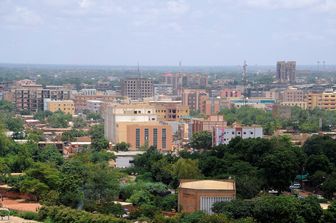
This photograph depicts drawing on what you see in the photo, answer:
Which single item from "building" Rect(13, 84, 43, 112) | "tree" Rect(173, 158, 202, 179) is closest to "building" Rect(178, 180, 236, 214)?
"tree" Rect(173, 158, 202, 179)

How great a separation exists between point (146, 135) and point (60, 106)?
81.2 feet

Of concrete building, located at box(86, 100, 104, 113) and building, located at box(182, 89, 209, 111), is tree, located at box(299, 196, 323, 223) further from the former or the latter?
building, located at box(182, 89, 209, 111)

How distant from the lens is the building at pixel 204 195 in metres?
25.8

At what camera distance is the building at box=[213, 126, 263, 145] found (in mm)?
43094

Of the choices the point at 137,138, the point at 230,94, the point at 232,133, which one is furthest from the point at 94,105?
the point at 232,133

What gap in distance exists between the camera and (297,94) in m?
76.7

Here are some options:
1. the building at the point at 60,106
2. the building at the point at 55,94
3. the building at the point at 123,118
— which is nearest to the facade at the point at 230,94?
the building at the point at 55,94

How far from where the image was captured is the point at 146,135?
1759 inches

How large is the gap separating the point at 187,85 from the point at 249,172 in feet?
251

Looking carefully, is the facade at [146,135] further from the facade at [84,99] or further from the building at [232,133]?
the facade at [84,99]

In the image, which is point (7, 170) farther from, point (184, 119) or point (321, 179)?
point (184, 119)

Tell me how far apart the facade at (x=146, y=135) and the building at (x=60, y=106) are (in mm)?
23772

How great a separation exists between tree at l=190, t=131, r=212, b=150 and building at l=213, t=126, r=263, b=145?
893mm

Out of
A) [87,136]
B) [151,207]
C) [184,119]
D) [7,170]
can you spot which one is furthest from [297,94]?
[151,207]
